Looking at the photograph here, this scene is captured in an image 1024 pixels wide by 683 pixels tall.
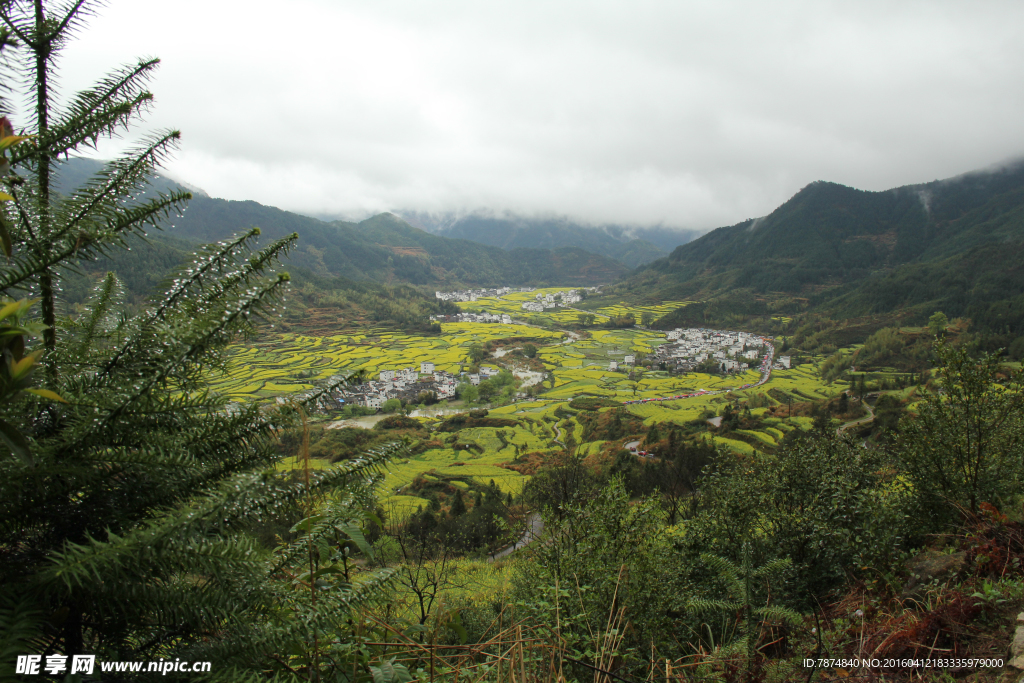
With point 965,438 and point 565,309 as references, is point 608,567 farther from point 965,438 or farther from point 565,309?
point 565,309

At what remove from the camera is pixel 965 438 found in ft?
26.7

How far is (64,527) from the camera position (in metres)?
1.11

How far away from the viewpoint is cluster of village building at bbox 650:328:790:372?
8369 centimetres

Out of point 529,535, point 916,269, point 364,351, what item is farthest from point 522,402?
point 916,269

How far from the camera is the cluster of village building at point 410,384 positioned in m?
59.1

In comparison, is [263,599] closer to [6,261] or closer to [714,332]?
[6,261]

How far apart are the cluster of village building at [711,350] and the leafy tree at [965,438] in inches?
2957

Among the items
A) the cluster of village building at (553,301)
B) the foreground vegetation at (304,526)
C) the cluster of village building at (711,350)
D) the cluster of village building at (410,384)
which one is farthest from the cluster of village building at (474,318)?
the foreground vegetation at (304,526)

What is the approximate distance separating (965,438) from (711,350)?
94352mm

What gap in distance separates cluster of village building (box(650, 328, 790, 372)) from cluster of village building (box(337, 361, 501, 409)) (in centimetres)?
3733

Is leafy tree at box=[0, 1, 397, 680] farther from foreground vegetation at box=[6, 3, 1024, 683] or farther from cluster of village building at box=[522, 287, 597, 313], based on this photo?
cluster of village building at box=[522, 287, 597, 313]

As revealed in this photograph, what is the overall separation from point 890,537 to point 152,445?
963 centimetres

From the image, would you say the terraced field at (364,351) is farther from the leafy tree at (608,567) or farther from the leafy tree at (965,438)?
the leafy tree at (965,438)

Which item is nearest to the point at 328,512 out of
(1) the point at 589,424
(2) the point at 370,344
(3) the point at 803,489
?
(3) the point at 803,489
